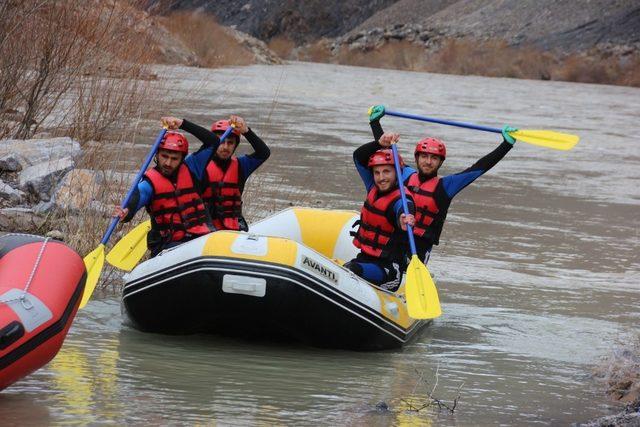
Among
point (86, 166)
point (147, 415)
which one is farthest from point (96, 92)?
point (147, 415)

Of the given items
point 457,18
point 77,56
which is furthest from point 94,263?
point 457,18

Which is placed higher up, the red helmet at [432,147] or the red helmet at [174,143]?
the red helmet at [432,147]

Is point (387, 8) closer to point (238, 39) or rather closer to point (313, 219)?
point (238, 39)

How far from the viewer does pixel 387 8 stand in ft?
196

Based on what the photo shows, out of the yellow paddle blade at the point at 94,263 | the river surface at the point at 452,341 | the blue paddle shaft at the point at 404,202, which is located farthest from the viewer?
the blue paddle shaft at the point at 404,202

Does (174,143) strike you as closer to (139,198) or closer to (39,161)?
(139,198)

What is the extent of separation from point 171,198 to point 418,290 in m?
1.34

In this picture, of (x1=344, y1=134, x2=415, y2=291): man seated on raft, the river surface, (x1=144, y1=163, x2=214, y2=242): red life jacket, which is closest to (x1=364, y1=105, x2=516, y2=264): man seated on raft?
(x1=344, y1=134, x2=415, y2=291): man seated on raft

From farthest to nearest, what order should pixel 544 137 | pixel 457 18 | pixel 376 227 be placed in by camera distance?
pixel 457 18
pixel 544 137
pixel 376 227

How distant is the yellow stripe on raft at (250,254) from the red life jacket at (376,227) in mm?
821

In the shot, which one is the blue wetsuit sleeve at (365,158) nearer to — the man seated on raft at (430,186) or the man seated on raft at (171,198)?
the man seated on raft at (430,186)

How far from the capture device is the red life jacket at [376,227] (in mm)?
6973

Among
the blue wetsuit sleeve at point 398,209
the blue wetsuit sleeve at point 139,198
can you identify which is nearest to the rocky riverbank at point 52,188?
the blue wetsuit sleeve at point 139,198

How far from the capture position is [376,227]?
23.0 ft
